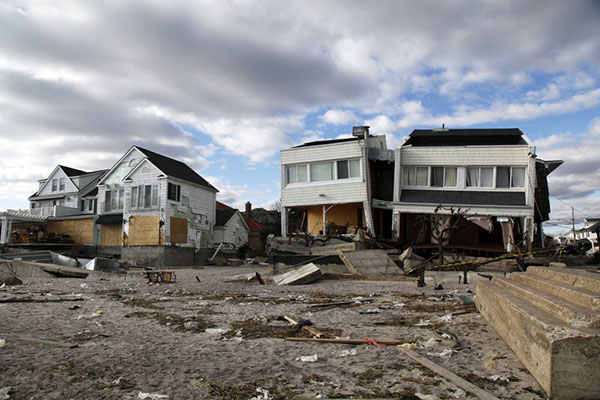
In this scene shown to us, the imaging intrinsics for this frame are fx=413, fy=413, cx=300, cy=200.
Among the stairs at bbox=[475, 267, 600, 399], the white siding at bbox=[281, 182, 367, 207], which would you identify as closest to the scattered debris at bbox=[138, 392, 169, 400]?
the stairs at bbox=[475, 267, 600, 399]

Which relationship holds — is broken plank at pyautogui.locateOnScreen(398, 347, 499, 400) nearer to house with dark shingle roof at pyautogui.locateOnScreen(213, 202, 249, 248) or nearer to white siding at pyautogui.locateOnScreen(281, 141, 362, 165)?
white siding at pyautogui.locateOnScreen(281, 141, 362, 165)

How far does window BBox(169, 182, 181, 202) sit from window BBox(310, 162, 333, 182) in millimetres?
11996

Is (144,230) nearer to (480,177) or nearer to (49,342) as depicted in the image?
(480,177)

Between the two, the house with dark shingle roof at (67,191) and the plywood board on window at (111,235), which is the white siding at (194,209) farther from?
the house with dark shingle roof at (67,191)

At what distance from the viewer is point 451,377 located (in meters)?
3.68

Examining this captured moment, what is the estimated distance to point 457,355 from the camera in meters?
4.54

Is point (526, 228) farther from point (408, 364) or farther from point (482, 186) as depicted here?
point (408, 364)

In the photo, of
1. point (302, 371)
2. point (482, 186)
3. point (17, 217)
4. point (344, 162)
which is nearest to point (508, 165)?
point (482, 186)

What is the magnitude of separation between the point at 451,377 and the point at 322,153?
69.1ft

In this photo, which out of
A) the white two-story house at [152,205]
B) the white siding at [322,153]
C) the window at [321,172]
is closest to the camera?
the white siding at [322,153]

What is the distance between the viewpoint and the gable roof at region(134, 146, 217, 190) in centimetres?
3180

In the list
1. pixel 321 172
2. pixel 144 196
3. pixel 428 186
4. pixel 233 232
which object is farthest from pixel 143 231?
pixel 428 186

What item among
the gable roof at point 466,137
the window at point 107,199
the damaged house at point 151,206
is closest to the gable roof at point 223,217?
the damaged house at point 151,206

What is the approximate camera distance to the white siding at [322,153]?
77.7ft
